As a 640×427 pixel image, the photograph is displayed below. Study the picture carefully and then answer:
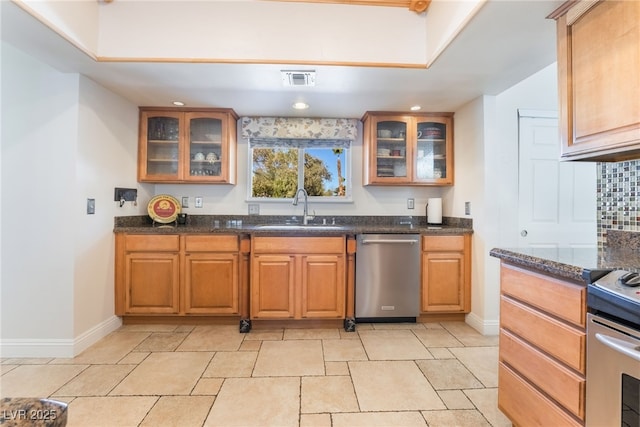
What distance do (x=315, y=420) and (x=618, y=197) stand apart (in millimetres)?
2021

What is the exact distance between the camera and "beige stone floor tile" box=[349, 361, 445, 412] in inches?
68.0

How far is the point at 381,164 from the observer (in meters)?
3.34

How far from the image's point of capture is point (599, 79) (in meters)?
1.39

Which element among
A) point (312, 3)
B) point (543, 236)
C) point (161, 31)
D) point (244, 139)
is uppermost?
point (312, 3)

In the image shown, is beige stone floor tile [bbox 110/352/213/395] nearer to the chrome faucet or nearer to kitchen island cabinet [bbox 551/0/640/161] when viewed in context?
the chrome faucet

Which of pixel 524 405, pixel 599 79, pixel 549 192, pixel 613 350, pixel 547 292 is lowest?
pixel 524 405

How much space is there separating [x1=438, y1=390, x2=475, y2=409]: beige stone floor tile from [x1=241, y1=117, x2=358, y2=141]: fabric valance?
2583 millimetres

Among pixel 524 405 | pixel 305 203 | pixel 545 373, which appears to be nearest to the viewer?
pixel 545 373

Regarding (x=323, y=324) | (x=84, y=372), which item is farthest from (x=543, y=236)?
(x=84, y=372)

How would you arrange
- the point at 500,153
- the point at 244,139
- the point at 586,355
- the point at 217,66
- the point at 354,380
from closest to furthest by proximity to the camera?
the point at 586,355 → the point at 354,380 → the point at 217,66 → the point at 500,153 → the point at 244,139

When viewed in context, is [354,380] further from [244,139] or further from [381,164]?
[244,139]

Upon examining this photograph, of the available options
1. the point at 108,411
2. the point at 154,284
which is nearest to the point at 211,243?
the point at 154,284

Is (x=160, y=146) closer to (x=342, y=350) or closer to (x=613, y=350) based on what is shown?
(x=342, y=350)

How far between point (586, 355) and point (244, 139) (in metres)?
3.36
